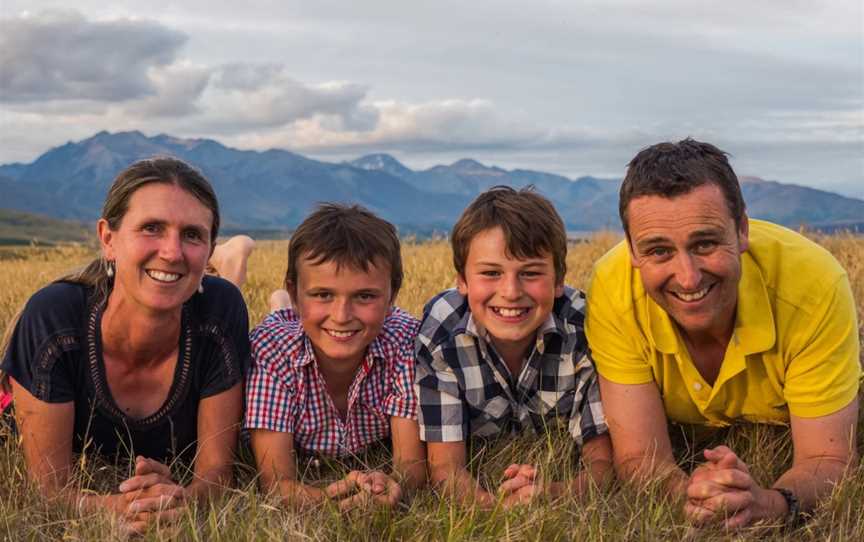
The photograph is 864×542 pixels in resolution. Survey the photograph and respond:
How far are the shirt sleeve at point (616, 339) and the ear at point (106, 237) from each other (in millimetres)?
1933

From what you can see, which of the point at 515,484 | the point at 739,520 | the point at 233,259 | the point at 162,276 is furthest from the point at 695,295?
the point at 233,259

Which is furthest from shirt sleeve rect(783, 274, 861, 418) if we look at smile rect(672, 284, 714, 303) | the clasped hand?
the clasped hand

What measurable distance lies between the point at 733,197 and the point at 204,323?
2.14 meters

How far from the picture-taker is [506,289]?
3.32 meters

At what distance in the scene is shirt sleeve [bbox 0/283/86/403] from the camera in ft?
10.6

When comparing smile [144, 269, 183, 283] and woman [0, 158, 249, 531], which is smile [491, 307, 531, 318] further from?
smile [144, 269, 183, 283]

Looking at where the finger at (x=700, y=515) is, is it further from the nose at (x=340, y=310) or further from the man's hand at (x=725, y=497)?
the nose at (x=340, y=310)

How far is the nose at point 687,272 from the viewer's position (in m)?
2.97

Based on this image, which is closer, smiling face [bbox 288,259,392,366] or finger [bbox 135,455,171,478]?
finger [bbox 135,455,171,478]

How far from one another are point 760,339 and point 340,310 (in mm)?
1613

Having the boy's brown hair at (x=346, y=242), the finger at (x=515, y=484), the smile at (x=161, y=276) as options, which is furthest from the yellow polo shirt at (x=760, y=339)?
the smile at (x=161, y=276)

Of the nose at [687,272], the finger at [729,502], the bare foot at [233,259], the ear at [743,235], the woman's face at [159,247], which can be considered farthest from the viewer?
the bare foot at [233,259]

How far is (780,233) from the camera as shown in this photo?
11.4 feet

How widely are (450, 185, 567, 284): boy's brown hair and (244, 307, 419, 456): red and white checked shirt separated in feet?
1.52
